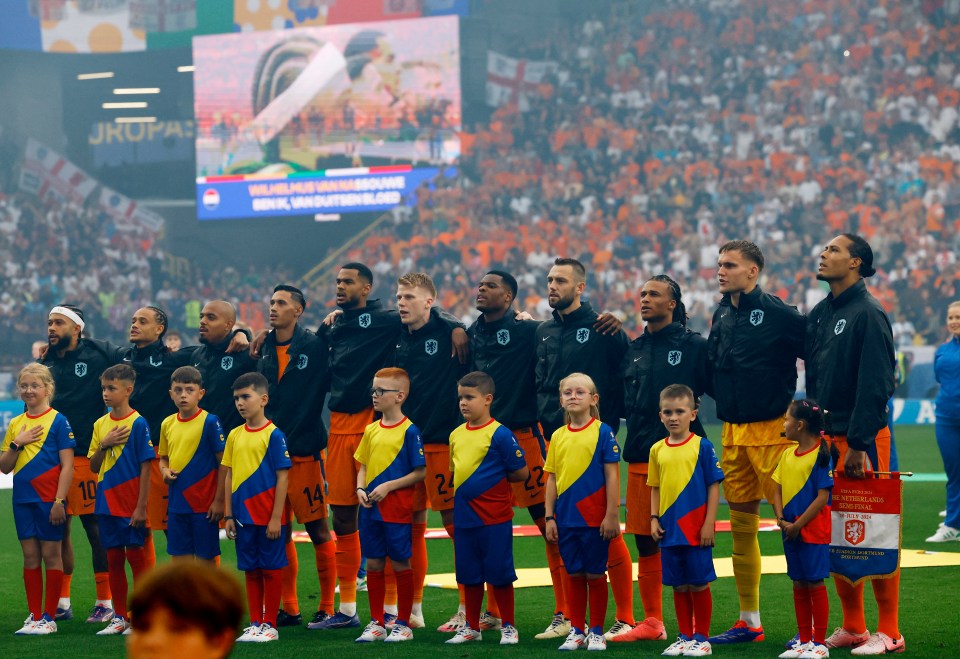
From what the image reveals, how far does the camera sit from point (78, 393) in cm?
905

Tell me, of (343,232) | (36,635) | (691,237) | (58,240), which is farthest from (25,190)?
(36,635)

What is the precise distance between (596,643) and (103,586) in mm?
3612

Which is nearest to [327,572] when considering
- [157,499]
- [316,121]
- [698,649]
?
[157,499]

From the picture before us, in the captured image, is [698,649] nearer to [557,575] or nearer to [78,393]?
[557,575]

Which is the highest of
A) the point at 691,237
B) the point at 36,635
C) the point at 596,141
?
the point at 596,141

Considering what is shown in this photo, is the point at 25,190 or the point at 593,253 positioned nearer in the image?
the point at 593,253

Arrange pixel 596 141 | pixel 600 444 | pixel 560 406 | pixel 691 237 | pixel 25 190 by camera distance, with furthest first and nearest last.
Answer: pixel 25 190 < pixel 596 141 < pixel 691 237 < pixel 560 406 < pixel 600 444

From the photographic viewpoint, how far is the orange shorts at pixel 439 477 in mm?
8312

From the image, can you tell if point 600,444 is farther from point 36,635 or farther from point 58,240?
point 58,240

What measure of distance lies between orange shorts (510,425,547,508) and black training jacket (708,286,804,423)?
1.33 m

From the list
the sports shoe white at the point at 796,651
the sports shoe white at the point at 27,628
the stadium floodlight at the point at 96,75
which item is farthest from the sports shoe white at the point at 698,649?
the stadium floodlight at the point at 96,75

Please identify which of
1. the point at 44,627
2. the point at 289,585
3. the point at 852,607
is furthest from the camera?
the point at 289,585

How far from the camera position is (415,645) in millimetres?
7363

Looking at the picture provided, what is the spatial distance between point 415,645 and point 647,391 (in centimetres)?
203
